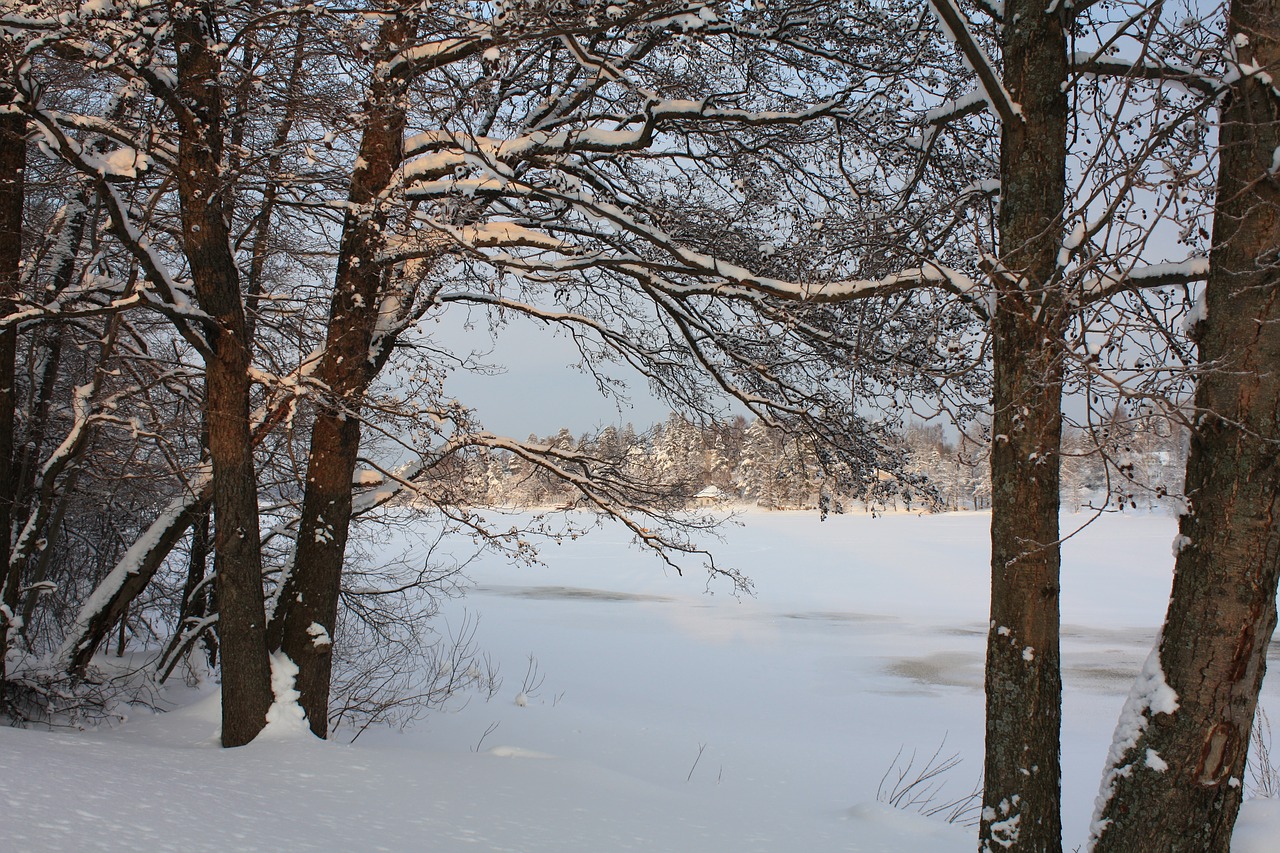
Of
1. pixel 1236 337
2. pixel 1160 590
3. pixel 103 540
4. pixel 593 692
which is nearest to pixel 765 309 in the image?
pixel 1236 337

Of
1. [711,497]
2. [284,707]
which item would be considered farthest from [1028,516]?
[284,707]

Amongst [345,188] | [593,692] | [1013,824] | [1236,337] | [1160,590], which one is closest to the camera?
[1236,337]

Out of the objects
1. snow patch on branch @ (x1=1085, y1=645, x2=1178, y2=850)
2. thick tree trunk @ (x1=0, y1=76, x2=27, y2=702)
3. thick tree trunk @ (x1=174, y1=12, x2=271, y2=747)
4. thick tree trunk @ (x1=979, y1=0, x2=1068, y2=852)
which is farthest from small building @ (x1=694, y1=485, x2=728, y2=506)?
thick tree trunk @ (x1=0, y1=76, x2=27, y2=702)

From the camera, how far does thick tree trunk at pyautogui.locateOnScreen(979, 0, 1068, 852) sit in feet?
12.2

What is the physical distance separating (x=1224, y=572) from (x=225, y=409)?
5279 mm

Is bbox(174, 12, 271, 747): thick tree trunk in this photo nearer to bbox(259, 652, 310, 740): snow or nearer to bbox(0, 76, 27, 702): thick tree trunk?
bbox(259, 652, 310, 740): snow

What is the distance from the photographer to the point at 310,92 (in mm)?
5961

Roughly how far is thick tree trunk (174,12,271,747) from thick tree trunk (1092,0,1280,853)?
182 inches

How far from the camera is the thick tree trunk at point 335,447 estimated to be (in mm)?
5652

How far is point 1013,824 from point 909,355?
2948mm

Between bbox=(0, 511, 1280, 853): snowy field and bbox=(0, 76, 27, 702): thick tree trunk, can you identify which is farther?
bbox=(0, 76, 27, 702): thick tree trunk

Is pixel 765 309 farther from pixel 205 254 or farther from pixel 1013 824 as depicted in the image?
pixel 205 254

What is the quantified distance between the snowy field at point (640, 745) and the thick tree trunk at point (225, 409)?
405 millimetres

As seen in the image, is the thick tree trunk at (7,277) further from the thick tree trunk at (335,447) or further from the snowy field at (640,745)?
the thick tree trunk at (335,447)
